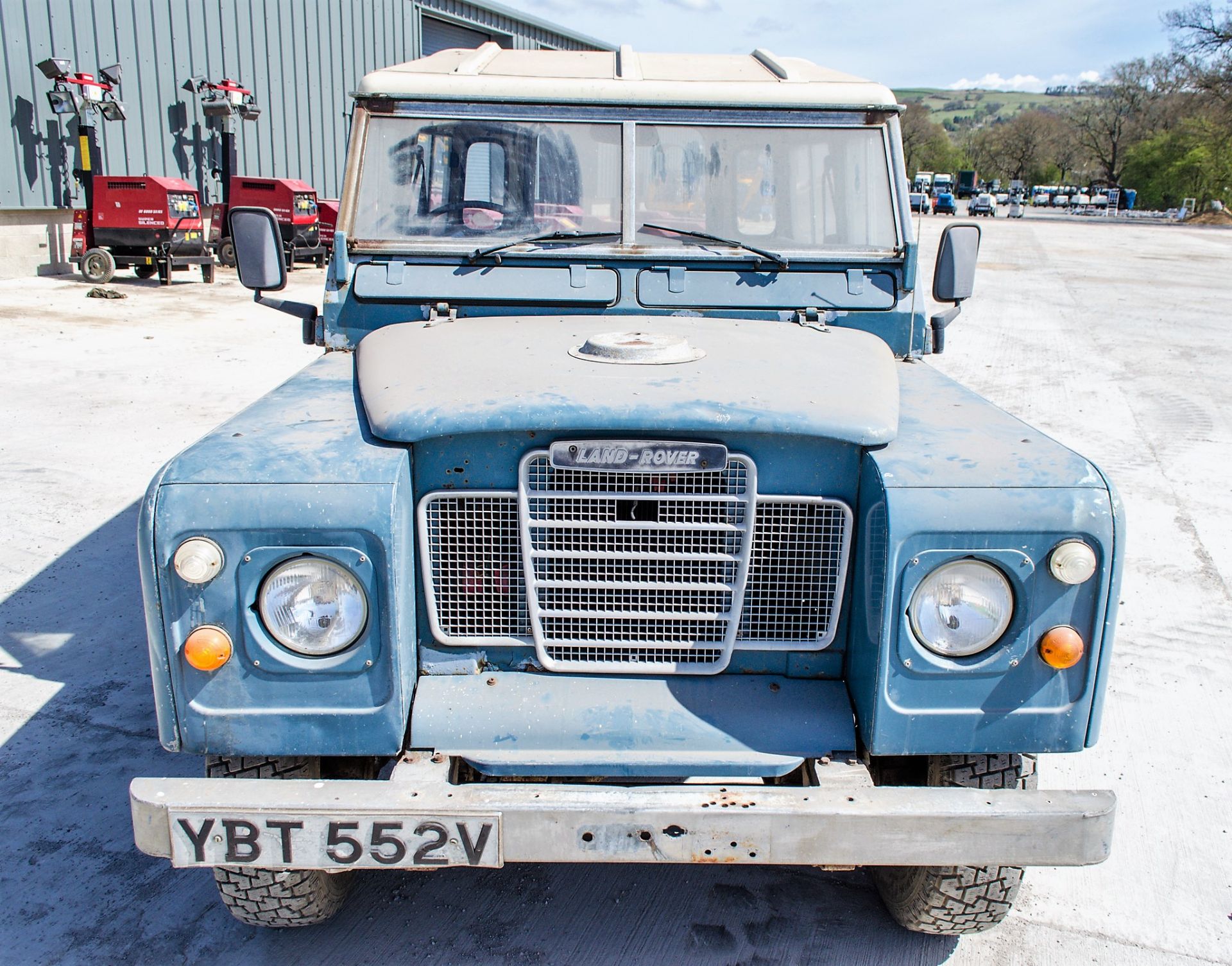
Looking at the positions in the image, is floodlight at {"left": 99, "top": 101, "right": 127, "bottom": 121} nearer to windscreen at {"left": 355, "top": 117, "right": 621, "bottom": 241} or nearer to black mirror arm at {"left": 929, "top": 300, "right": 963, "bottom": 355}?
windscreen at {"left": 355, "top": 117, "right": 621, "bottom": 241}

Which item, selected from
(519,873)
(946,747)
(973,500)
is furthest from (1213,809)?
(519,873)

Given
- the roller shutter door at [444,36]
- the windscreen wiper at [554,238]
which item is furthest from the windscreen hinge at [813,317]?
the roller shutter door at [444,36]

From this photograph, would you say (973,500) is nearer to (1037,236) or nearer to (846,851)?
(846,851)

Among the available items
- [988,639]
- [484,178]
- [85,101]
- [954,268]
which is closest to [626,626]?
[988,639]

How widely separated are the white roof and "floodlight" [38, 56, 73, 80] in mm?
14402

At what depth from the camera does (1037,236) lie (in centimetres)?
3428

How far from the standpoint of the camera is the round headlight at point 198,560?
229 cm

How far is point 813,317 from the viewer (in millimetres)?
3576

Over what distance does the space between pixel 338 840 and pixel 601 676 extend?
75 centimetres

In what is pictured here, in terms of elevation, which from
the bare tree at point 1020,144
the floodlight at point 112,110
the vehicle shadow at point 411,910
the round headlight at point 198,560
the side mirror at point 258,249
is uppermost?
Result: the bare tree at point 1020,144

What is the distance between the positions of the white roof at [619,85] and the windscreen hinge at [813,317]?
2.49 ft

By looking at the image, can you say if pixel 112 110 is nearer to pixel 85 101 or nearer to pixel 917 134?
pixel 85 101

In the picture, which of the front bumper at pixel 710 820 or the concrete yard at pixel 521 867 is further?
the concrete yard at pixel 521 867

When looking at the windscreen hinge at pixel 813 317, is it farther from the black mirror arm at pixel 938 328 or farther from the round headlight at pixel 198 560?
the round headlight at pixel 198 560
